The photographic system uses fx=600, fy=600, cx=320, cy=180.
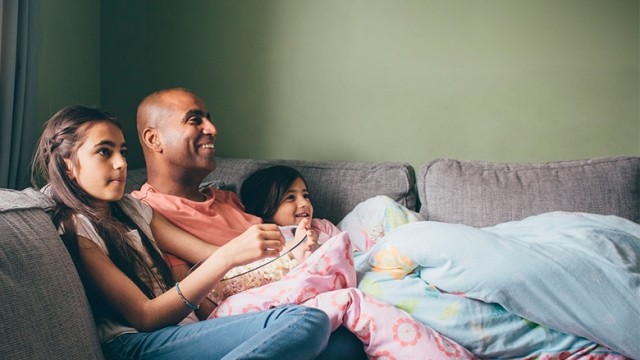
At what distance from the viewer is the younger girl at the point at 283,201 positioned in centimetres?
204

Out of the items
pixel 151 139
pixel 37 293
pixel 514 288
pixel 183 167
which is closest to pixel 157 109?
pixel 151 139

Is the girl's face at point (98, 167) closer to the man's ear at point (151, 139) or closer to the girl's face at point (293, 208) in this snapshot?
the man's ear at point (151, 139)

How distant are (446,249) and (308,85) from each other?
4.09ft

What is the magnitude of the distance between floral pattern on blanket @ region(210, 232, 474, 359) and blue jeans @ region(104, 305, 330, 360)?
0.42 feet

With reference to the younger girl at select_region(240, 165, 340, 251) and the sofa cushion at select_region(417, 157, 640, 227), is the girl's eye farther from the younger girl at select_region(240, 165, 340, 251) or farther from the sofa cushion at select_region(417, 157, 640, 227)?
the sofa cushion at select_region(417, 157, 640, 227)

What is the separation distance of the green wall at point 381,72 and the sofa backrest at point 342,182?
27cm

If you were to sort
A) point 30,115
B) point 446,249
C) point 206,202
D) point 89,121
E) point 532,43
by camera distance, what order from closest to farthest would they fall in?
point 89,121 → point 446,249 → point 206,202 → point 30,115 → point 532,43

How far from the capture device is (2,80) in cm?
193

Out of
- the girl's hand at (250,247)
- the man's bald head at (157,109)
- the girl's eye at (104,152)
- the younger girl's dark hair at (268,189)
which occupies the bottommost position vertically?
the younger girl's dark hair at (268,189)

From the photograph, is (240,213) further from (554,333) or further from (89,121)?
(554,333)

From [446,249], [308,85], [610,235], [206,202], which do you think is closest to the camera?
[446,249]

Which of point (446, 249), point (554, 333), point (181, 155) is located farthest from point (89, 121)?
point (554, 333)

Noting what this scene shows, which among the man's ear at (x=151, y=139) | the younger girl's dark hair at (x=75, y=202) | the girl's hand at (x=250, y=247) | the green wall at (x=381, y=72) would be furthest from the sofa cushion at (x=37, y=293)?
the green wall at (x=381, y=72)

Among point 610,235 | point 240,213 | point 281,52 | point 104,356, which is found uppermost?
point 281,52
